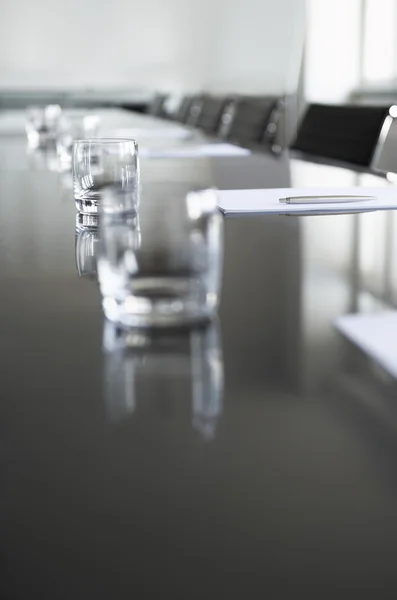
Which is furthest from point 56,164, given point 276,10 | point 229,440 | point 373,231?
point 276,10

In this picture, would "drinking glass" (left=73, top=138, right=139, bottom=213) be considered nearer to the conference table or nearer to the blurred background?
the conference table

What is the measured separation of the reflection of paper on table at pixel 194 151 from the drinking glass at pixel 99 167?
72 centimetres

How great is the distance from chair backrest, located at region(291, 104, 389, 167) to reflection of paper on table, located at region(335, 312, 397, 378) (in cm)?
117

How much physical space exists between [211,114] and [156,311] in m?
2.74

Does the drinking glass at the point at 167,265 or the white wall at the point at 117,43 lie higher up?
the drinking glass at the point at 167,265

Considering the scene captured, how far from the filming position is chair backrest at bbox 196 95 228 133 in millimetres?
3043

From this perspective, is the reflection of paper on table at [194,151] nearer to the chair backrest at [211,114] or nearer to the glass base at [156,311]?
the glass base at [156,311]

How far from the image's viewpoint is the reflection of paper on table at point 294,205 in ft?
2.89

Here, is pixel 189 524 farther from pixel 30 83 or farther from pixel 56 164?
pixel 30 83

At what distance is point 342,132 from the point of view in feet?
5.79

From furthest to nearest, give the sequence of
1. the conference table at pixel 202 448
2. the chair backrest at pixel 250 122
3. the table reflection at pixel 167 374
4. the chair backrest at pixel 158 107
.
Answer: the chair backrest at pixel 158 107
the chair backrest at pixel 250 122
the table reflection at pixel 167 374
the conference table at pixel 202 448

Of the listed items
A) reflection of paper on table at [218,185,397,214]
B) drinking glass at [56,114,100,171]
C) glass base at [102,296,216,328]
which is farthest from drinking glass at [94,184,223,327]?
drinking glass at [56,114,100,171]

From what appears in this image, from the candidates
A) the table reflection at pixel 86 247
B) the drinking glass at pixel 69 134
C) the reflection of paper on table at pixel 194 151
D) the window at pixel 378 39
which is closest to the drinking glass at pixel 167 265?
the table reflection at pixel 86 247

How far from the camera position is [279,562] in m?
0.26
